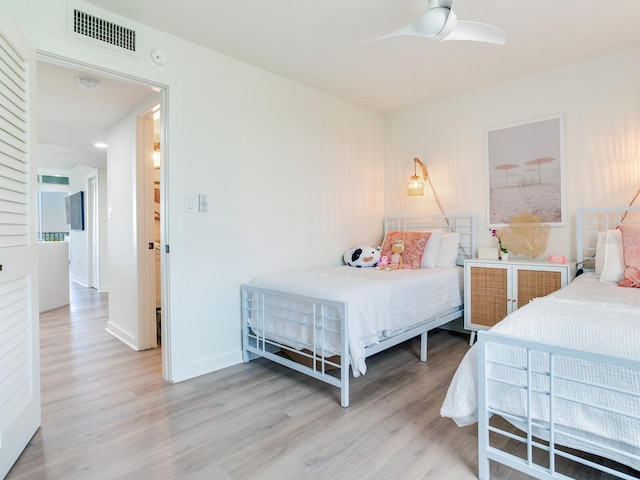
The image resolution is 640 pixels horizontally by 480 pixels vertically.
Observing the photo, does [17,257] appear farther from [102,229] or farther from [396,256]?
[102,229]

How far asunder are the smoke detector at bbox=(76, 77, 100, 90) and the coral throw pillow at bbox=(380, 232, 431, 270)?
9.41ft

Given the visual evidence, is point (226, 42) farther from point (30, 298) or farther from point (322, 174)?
point (30, 298)

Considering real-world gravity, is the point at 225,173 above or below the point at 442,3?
below

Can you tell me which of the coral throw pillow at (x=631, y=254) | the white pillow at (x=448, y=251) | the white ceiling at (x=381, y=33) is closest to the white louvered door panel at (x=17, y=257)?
the white ceiling at (x=381, y=33)

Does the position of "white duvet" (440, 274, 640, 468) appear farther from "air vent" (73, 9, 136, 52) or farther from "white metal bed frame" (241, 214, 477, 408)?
"air vent" (73, 9, 136, 52)

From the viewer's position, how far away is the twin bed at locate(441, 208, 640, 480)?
4.05 feet

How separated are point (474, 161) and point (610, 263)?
158cm

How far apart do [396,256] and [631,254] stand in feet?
5.53

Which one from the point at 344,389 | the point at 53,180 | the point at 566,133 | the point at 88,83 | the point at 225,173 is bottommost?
the point at 344,389

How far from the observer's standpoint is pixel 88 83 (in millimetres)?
2803

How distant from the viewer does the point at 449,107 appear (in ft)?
12.5

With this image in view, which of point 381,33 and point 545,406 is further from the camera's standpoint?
point 381,33

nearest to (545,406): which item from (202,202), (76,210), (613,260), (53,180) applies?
(613,260)

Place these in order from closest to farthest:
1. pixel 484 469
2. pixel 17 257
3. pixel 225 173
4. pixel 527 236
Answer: pixel 484 469
pixel 17 257
pixel 225 173
pixel 527 236
